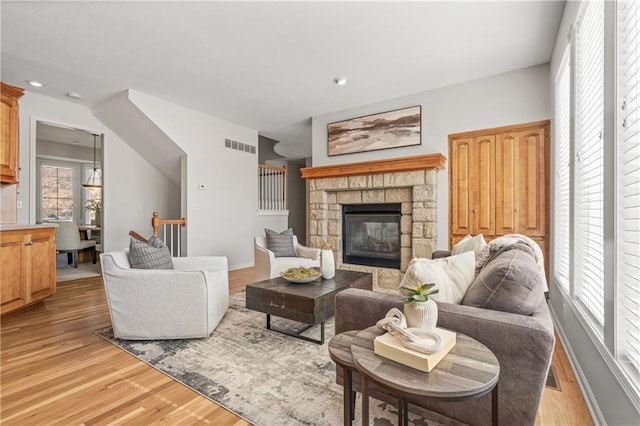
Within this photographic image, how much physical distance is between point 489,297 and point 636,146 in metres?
0.83

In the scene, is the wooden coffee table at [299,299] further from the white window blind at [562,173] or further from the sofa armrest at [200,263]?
the white window blind at [562,173]

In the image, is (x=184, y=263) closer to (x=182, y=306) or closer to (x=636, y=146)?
(x=182, y=306)

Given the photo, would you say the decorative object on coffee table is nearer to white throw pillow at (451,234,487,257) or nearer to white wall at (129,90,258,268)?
white throw pillow at (451,234,487,257)

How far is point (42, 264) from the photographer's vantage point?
11.1ft

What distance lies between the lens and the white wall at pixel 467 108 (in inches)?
139

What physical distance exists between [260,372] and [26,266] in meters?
2.92

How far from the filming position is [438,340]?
1.06 m

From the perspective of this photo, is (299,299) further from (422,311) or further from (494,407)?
(494,407)

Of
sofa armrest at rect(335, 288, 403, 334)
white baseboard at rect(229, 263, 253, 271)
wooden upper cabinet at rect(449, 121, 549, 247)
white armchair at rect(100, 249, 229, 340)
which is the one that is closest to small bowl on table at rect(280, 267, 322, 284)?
white armchair at rect(100, 249, 229, 340)

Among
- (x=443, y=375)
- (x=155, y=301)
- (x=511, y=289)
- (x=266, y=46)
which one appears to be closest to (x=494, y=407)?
(x=443, y=375)

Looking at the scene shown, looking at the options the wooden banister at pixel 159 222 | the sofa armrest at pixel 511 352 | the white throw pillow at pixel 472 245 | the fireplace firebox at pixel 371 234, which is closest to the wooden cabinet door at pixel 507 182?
the fireplace firebox at pixel 371 234

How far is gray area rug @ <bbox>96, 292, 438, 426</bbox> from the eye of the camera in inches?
62.8

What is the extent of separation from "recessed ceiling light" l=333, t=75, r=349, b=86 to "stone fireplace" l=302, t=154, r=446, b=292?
114cm

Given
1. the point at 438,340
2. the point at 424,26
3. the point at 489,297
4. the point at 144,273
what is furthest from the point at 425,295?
the point at 424,26
